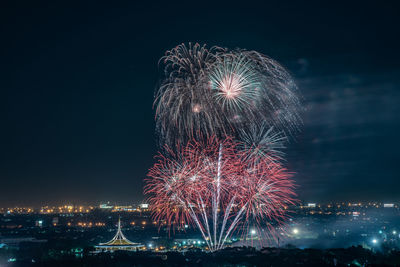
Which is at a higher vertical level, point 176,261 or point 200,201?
point 200,201

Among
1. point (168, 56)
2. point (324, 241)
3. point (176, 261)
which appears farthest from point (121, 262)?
point (324, 241)

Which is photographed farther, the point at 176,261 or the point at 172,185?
the point at 176,261

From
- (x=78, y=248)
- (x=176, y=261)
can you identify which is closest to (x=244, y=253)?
(x=176, y=261)

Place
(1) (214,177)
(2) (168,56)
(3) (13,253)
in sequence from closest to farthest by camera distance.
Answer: (2) (168,56) → (1) (214,177) → (3) (13,253)

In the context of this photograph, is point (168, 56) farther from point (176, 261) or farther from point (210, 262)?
point (176, 261)

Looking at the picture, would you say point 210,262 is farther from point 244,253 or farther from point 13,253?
point 13,253

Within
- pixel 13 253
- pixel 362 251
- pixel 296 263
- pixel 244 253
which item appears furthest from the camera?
pixel 13 253

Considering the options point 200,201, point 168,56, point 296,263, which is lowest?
point 296,263
